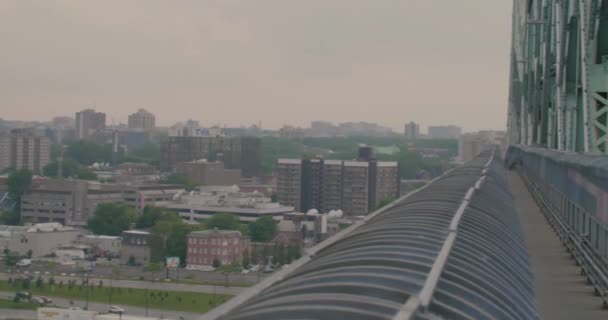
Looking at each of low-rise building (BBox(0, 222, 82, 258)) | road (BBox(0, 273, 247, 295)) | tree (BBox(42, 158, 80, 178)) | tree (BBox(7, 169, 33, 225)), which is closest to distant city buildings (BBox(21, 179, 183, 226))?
tree (BBox(7, 169, 33, 225))

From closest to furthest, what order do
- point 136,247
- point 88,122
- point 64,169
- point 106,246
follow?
point 136,247 → point 106,246 → point 64,169 → point 88,122

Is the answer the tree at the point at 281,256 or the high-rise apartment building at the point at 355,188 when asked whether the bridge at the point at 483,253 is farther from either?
the high-rise apartment building at the point at 355,188

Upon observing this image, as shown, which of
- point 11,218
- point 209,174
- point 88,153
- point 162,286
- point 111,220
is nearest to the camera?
point 162,286

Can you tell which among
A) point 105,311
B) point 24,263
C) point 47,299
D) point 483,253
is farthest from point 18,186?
point 483,253

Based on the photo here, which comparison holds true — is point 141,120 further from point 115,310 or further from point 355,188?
point 115,310

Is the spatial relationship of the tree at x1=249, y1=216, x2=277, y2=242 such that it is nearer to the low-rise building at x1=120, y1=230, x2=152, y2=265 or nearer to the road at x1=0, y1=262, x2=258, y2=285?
the low-rise building at x1=120, y1=230, x2=152, y2=265

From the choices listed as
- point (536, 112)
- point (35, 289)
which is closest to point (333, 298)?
point (536, 112)

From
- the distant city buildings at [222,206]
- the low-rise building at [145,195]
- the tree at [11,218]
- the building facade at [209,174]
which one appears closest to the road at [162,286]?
the distant city buildings at [222,206]
